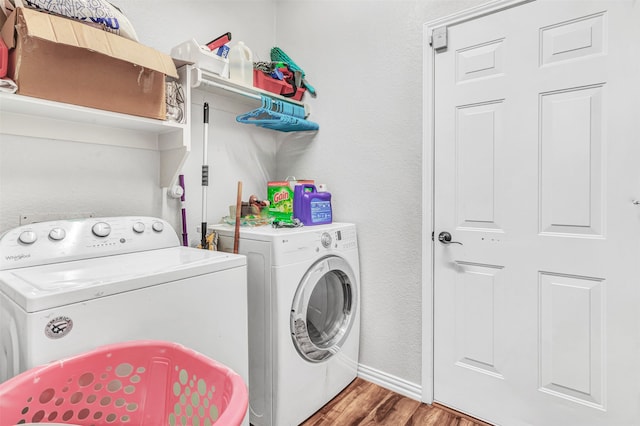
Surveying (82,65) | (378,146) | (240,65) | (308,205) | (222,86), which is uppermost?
(240,65)

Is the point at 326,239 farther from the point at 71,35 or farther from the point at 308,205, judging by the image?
the point at 71,35

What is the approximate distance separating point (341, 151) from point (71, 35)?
1461 mm

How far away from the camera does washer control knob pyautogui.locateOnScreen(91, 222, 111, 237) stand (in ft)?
4.59

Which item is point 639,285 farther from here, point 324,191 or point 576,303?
point 324,191

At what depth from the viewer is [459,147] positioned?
174cm

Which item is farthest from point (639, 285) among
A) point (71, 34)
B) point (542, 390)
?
point (71, 34)

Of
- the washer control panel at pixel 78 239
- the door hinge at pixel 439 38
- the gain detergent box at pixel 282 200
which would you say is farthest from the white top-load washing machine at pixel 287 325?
the door hinge at pixel 439 38

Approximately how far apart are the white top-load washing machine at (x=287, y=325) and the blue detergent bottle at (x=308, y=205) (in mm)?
95

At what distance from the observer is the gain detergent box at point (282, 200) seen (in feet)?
6.71

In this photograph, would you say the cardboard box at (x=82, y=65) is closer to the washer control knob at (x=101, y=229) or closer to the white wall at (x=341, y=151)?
the white wall at (x=341, y=151)

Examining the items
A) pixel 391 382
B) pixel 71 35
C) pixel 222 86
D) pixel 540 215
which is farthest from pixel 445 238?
pixel 71 35

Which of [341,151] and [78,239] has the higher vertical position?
[341,151]

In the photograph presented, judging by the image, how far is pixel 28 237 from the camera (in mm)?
1234

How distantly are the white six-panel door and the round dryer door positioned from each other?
492 mm
